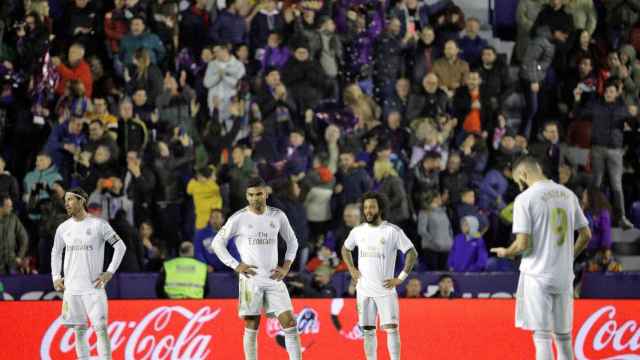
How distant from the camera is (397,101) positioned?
19.2m

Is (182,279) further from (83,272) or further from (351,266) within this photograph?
(351,266)

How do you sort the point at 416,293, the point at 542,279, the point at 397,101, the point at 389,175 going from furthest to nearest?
the point at 397,101 → the point at 389,175 → the point at 416,293 → the point at 542,279

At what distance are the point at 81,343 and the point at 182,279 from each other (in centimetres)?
285

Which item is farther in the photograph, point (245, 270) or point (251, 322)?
point (251, 322)

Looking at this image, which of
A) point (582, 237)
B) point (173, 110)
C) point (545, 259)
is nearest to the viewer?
point (545, 259)

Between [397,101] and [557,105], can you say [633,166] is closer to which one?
[557,105]

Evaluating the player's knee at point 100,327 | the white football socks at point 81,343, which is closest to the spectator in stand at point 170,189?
the white football socks at point 81,343

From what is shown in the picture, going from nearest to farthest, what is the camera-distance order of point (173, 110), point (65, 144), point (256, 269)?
point (256, 269), point (65, 144), point (173, 110)

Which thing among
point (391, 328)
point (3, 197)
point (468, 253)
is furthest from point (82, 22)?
point (391, 328)

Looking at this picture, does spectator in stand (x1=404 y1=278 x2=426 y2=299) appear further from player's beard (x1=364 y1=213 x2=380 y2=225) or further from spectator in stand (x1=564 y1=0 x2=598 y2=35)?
spectator in stand (x1=564 y1=0 x2=598 y2=35)

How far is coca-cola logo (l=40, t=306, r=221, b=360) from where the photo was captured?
1455 cm

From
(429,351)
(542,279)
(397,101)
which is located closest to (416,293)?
(429,351)

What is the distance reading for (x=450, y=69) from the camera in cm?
1922

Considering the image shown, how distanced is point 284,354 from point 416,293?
92.1 inches
